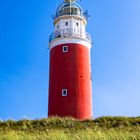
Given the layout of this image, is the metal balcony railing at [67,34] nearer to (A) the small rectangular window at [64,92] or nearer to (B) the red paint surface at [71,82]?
(B) the red paint surface at [71,82]

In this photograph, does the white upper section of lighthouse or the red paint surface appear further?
the white upper section of lighthouse

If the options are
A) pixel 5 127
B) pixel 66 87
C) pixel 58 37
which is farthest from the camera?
pixel 58 37

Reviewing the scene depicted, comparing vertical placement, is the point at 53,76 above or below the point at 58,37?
below

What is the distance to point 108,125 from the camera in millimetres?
17812

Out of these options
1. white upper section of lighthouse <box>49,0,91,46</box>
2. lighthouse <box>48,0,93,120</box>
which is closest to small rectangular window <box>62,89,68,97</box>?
lighthouse <box>48,0,93,120</box>

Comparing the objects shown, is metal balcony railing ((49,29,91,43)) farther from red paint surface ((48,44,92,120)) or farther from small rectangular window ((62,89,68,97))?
small rectangular window ((62,89,68,97))

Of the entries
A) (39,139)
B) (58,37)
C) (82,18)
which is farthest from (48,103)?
(39,139)

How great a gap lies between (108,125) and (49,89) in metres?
11.6

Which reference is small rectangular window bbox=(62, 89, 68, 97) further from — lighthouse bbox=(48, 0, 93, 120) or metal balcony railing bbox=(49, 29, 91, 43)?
metal balcony railing bbox=(49, 29, 91, 43)

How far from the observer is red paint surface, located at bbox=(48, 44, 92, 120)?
2746 centimetres

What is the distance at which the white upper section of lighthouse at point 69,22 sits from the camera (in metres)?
30.4

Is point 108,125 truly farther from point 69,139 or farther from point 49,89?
point 49,89

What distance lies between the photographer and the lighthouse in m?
27.6

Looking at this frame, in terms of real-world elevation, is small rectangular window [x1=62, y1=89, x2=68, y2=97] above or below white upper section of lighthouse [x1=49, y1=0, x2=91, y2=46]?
A: below
